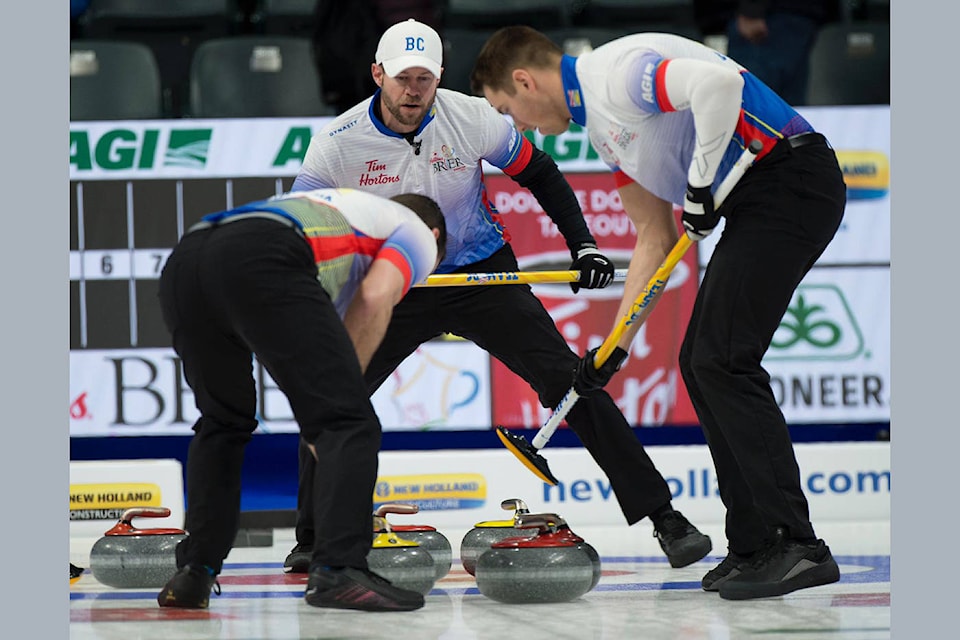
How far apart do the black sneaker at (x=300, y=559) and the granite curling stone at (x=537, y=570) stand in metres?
0.92

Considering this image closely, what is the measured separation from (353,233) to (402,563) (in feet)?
3.19

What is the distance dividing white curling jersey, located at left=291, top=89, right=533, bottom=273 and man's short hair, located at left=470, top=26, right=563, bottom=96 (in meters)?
0.29

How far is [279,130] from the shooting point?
6.98 m

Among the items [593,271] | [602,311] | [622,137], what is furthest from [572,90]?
[602,311]

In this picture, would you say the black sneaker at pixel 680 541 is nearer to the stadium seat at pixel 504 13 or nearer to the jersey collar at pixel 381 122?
the jersey collar at pixel 381 122

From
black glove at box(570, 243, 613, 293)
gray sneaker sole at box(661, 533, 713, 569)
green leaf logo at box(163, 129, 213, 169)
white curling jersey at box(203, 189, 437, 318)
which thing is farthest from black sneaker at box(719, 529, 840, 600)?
green leaf logo at box(163, 129, 213, 169)

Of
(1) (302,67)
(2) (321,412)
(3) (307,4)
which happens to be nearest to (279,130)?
(1) (302,67)

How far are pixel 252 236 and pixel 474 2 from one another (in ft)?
17.5

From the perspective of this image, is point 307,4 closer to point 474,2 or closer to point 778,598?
point 474,2

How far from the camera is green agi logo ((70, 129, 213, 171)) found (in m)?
6.95

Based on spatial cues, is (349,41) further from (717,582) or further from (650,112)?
(717,582)

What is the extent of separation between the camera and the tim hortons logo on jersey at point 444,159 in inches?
183

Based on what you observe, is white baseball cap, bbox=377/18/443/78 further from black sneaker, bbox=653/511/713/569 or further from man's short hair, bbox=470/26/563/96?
black sneaker, bbox=653/511/713/569

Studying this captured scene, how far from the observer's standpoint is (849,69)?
799cm
